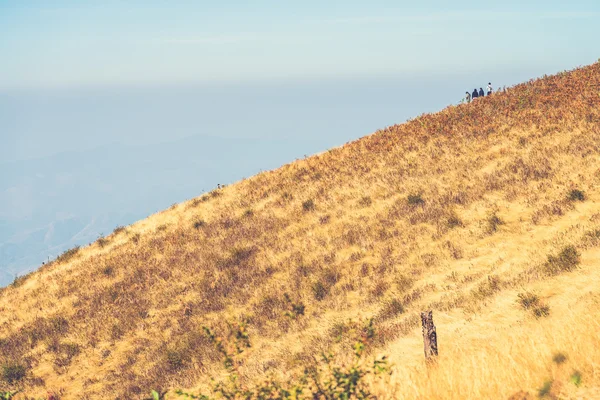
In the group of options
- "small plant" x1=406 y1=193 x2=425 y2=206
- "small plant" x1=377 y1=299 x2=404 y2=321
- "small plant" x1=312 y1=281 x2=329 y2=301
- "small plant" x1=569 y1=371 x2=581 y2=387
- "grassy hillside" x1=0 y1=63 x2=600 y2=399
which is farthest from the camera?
"small plant" x1=406 y1=193 x2=425 y2=206

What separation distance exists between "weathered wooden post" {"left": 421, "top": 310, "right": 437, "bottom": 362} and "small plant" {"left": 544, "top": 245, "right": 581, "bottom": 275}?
17.4ft

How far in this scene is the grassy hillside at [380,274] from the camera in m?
8.45

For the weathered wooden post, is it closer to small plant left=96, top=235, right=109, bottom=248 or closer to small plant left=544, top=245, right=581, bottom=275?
small plant left=544, top=245, right=581, bottom=275

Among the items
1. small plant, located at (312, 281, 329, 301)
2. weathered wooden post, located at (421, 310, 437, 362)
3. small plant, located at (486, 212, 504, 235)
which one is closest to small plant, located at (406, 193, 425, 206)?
small plant, located at (486, 212, 504, 235)

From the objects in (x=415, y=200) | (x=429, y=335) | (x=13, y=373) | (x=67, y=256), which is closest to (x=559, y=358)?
(x=429, y=335)

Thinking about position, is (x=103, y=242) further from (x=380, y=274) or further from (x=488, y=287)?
(x=488, y=287)

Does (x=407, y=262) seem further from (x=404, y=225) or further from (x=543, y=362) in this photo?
(x=543, y=362)

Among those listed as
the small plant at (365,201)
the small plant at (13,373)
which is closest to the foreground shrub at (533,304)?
the small plant at (365,201)

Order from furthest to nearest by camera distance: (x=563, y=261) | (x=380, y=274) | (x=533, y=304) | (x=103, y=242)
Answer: (x=103, y=242)
(x=380, y=274)
(x=563, y=261)
(x=533, y=304)

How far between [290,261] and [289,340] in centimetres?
555

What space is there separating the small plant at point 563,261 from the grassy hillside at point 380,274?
5 cm

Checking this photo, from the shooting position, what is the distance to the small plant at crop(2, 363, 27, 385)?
53.6 ft

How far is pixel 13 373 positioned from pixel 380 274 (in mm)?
12904

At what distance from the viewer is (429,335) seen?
27.0ft
